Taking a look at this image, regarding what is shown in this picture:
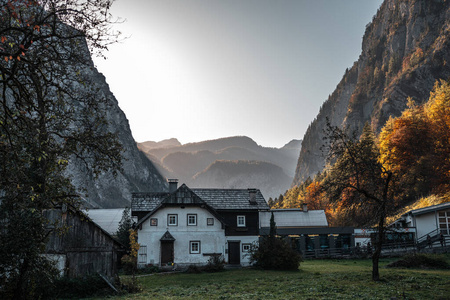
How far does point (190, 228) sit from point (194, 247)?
200 centimetres

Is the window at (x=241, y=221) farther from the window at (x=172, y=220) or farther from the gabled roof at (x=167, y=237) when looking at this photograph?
the gabled roof at (x=167, y=237)

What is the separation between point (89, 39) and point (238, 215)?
3340cm

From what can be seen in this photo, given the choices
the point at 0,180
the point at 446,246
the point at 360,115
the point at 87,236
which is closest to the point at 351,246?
the point at 446,246

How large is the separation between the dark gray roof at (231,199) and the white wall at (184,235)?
106 inches

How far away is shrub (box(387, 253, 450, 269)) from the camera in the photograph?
27.6 meters

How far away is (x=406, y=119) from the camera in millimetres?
60656

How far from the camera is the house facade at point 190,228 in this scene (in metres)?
39.6

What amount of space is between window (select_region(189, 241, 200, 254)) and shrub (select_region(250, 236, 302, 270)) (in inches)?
259

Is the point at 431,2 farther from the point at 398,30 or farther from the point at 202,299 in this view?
the point at 202,299

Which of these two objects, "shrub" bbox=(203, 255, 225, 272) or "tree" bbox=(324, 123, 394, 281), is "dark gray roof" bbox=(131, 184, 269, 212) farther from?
"tree" bbox=(324, 123, 394, 281)

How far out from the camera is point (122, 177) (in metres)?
147

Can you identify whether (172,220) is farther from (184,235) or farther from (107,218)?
(107,218)

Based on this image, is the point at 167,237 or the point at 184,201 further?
the point at 184,201

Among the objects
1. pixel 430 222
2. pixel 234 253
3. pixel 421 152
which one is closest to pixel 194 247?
pixel 234 253
